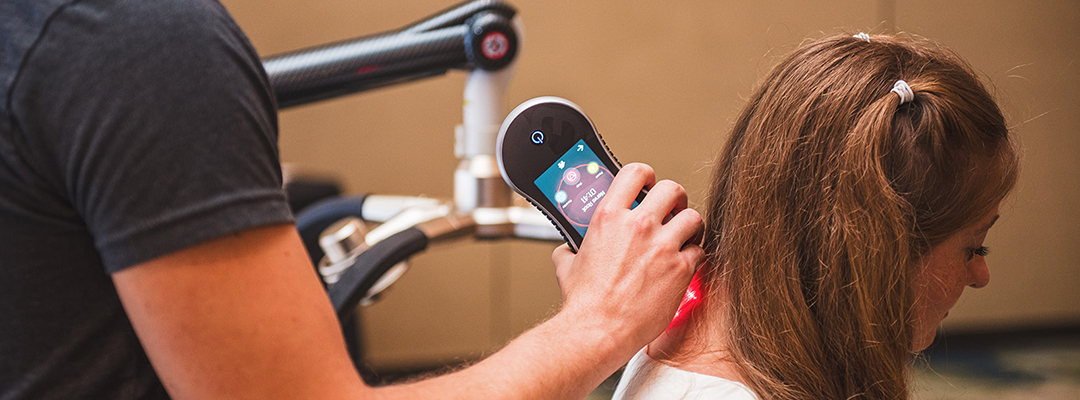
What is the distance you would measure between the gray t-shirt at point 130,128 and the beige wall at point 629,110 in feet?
6.66

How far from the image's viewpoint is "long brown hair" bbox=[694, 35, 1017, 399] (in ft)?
1.91

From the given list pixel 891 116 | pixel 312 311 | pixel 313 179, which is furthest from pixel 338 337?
pixel 313 179

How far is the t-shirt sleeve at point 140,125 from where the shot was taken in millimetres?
339

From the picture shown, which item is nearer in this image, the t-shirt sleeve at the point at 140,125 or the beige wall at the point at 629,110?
the t-shirt sleeve at the point at 140,125

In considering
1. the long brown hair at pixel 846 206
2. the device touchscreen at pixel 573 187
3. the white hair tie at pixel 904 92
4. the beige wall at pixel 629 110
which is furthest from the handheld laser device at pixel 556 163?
the beige wall at pixel 629 110

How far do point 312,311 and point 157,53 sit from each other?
15cm

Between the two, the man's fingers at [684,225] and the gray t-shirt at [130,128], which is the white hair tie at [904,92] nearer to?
the man's fingers at [684,225]

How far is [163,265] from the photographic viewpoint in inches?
13.8

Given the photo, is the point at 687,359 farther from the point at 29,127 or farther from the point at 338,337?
the point at 29,127

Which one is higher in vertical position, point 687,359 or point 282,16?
point 687,359

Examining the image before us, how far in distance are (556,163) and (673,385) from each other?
0.21m

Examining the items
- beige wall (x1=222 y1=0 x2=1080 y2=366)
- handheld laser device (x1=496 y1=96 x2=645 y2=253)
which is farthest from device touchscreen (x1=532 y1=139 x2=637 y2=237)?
beige wall (x1=222 y1=0 x2=1080 y2=366)

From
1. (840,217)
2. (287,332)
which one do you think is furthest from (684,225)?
(287,332)

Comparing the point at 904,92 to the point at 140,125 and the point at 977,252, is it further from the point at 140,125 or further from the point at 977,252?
the point at 140,125
